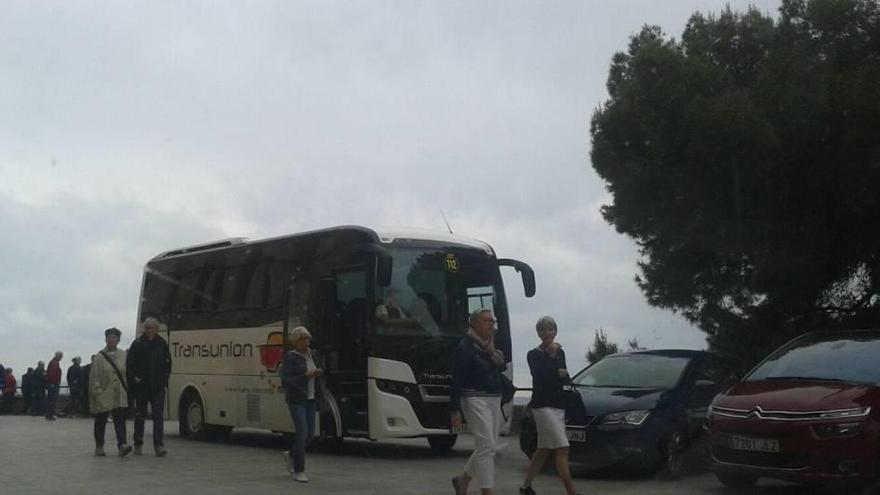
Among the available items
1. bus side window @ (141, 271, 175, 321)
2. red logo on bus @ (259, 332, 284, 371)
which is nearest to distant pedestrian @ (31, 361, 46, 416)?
bus side window @ (141, 271, 175, 321)

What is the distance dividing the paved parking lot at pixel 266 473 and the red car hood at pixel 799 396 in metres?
1.14

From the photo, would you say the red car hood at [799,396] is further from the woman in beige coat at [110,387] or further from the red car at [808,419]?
the woman in beige coat at [110,387]

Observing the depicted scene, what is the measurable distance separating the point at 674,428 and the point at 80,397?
78.8ft

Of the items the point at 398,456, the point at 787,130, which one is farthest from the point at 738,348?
the point at 398,456

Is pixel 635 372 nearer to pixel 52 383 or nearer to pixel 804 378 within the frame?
pixel 804 378

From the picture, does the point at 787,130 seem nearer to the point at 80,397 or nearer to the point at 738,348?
the point at 738,348

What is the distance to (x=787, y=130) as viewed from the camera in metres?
19.8

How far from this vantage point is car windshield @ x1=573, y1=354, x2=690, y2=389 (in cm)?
1534

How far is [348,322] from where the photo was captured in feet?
58.4

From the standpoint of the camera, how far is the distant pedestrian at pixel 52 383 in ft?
107

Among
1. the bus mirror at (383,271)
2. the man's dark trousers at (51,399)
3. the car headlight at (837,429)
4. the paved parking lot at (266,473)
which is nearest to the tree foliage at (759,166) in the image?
the paved parking lot at (266,473)

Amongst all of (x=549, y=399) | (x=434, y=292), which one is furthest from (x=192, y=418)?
(x=549, y=399)

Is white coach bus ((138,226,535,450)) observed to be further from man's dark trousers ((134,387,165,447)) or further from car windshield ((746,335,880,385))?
car windshield ((746,335,880,385))

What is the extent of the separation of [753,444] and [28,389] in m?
28.0
